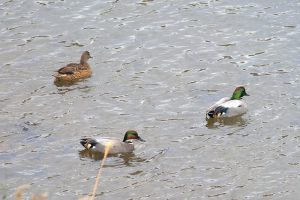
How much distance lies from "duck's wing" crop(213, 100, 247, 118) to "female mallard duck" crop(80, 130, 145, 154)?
1847 mm

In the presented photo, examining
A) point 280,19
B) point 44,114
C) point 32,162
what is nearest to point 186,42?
point 280,19

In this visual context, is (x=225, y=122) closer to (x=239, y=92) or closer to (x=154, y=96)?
(x=239, y=92)

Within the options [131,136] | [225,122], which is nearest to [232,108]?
[225,122]

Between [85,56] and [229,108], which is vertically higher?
[85,56]

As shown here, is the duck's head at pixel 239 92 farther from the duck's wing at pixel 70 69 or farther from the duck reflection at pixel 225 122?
the duck's wing at pixel 70 69

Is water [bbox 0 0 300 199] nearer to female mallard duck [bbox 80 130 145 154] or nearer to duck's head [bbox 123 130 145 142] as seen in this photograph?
female mallard duck [bbox 80 130 145 154]

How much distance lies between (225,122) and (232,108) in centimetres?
27

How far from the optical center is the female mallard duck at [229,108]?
44.6 feet

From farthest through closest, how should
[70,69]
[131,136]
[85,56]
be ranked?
[85,56] → [70,69] → [131,136]

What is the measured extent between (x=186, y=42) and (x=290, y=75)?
2.54 m

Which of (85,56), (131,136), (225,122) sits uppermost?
(85,56)

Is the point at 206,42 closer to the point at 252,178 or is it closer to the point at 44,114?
the point at 44,114

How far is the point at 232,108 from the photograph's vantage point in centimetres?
1378

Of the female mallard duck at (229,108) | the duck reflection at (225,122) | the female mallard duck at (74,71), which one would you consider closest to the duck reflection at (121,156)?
the duck reflection at (225,122)
